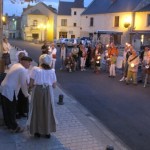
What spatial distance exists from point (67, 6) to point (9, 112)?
2736 inches

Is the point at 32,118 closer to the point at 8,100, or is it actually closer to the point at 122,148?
the point at 8,100

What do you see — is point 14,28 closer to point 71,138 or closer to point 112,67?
point 112,67

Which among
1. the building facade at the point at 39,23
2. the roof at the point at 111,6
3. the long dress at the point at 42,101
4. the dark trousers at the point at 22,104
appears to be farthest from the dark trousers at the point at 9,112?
the building facade at the point at 39,23

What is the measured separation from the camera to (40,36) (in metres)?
83.4

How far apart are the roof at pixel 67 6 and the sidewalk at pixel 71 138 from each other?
216 feet

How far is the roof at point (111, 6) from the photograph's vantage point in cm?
5091

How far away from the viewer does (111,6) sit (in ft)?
185

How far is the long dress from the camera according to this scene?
718 cm

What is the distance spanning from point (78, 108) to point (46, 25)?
7161cm

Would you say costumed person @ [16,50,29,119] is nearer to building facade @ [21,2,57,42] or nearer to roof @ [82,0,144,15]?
roof @ [82,0,144,15]

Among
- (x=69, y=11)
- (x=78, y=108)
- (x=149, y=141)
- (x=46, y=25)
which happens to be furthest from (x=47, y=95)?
(x=46, y=25)

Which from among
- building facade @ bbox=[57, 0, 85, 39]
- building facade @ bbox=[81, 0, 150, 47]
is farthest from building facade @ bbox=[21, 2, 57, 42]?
building facade @ bbox=[81, 0, 150, 47]

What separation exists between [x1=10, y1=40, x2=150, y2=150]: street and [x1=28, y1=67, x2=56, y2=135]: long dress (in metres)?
1.91

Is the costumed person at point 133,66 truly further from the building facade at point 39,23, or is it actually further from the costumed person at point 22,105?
the building facade at point 39,23
